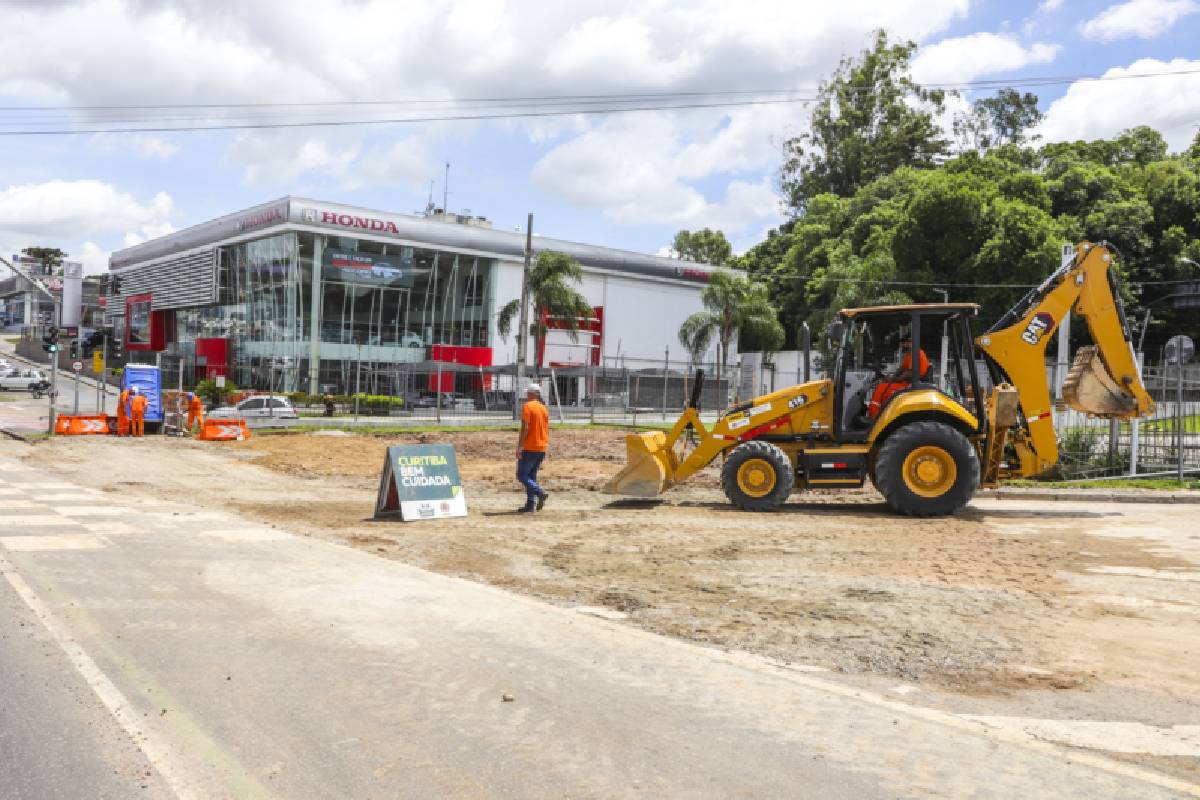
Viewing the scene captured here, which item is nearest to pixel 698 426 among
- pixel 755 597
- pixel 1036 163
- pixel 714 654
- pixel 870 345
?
pixel 870 345

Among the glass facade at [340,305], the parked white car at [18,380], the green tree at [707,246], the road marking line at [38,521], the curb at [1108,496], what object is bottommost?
the road marking line at [38,521]

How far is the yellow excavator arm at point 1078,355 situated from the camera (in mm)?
13695

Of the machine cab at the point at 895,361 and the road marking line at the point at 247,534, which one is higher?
the machine cab at the point at 895,361

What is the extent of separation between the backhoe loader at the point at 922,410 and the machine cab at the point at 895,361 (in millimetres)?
17

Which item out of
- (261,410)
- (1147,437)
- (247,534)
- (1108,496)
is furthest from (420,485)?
(261,410)

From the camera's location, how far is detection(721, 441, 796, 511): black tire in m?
13.6

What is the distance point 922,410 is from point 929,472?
849 millimetres

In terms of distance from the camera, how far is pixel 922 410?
43.6 feet

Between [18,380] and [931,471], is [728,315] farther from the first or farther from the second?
[931,471]

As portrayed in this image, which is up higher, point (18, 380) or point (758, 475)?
point (18, 380)

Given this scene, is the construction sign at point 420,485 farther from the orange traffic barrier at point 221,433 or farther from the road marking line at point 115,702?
the orange traffic barrier at point 221,433

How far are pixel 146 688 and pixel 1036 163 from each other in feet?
227

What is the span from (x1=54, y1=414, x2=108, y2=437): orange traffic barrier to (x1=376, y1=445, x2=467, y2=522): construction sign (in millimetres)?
22240

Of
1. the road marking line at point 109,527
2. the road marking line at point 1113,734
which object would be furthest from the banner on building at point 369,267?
the road marking line at point 1113,734
